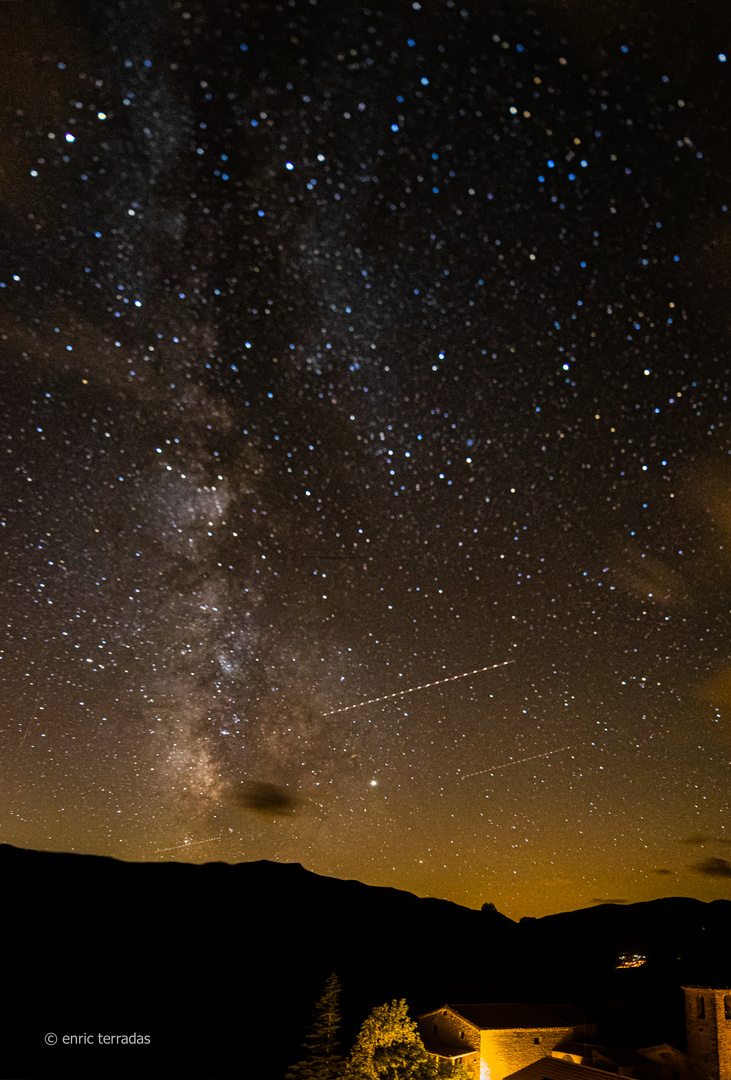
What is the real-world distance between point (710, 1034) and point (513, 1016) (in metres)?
6.79

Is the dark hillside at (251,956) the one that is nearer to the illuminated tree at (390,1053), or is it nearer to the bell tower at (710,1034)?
the bell tower at (710,1034)

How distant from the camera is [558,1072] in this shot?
18344 mm

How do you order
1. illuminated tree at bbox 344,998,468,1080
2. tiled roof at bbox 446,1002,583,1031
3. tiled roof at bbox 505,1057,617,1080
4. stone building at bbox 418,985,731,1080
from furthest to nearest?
1. tiled roof at bbox 446,1002,583,1031
2. stone building at bbox 418,985,731,1080
3. tiled roof at bbox 505,1057,617,1080
4. illuminated tree at bbox 344,998,468,1080

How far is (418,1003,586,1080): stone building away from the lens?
2181 centimetres

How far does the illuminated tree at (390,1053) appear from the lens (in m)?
15.8

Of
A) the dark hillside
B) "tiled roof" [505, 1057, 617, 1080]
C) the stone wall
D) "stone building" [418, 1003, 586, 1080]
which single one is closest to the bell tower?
"stone building" [418, 1003, 586, 1080]

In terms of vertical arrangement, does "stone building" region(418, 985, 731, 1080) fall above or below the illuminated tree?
below

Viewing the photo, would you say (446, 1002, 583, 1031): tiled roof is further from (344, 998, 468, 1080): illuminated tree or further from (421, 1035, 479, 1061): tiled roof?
(344, 998, 468, 1080): illuminated tree

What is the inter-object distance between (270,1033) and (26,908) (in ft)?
163

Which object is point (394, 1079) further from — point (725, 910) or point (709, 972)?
point (725, 910)

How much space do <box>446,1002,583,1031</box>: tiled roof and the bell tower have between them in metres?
4.55

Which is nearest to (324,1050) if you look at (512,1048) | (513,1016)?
(512,1048)

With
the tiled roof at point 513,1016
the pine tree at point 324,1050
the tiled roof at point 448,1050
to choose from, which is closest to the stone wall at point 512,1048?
the tiled roof at point 513,1016

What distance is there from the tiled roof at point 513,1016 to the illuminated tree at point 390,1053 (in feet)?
22.2
